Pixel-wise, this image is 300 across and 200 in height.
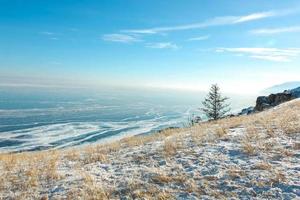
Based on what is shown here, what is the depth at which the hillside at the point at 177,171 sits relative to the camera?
8.62m

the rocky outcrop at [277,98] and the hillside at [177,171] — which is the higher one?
the rocky outcrop at [277,98]

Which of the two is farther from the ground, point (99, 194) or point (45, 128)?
point (99, 194)

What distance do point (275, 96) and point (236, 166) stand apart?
46128 mm

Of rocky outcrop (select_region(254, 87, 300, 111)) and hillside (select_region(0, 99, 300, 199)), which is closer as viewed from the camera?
hillside (select_region(0, 99, 300, 199))

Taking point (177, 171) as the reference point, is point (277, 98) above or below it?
above

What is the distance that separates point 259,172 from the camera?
942 centimetres

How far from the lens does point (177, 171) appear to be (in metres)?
10.2

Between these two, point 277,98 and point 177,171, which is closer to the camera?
point 177,171

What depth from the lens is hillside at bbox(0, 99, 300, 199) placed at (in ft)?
28.3

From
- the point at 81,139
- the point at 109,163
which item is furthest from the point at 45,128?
the point at 109,163

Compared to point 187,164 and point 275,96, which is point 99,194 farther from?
point 275,96

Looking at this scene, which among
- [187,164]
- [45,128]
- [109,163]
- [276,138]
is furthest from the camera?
[45,128]

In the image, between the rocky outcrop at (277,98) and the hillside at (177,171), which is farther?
the rocky outcrop at (277,98)

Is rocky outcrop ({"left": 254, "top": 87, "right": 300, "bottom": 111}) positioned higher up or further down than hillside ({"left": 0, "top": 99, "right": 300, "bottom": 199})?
higher up
